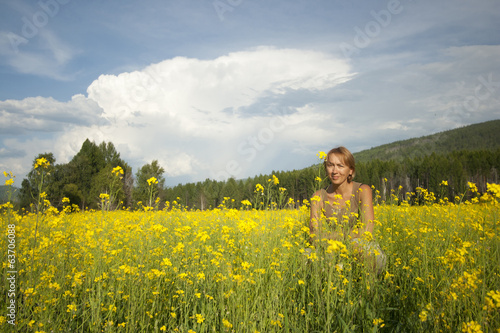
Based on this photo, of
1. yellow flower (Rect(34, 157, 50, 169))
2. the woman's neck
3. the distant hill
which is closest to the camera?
yellow flower (Rect(34, 157, 50, 169))

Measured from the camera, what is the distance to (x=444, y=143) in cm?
12625

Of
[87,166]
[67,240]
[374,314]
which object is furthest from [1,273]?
[87,166]

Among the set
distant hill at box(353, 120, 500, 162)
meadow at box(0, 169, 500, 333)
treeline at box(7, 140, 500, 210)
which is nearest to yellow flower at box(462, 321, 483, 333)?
meadow at box(0, 169, 500, 333)

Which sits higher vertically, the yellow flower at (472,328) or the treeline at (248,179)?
the treeline at (248,179)

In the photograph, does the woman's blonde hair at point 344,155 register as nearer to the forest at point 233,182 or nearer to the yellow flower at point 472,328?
the forest at point 233,182

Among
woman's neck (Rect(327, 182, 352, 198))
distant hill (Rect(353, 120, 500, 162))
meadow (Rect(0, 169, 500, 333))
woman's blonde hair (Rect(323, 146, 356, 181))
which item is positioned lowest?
meadow (Rect(0, 169, 500, 333))

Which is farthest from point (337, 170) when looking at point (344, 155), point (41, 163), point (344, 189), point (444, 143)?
point (444, 143)

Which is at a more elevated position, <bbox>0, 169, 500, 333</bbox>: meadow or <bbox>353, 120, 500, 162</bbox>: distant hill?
<bbox>353, 120, 500, 162</bbox>: distant hill

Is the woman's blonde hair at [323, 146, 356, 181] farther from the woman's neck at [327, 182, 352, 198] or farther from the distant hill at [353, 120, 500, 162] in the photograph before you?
the distant hill at [353, 120, 500, 162]

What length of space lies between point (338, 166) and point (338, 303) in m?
2.15

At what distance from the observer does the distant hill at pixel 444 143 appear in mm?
116594

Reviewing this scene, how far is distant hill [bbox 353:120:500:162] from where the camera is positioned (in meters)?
117

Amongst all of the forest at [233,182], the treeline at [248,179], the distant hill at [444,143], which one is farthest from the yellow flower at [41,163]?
the distant hill at [444,143]

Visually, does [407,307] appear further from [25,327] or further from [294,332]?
[25,327]
